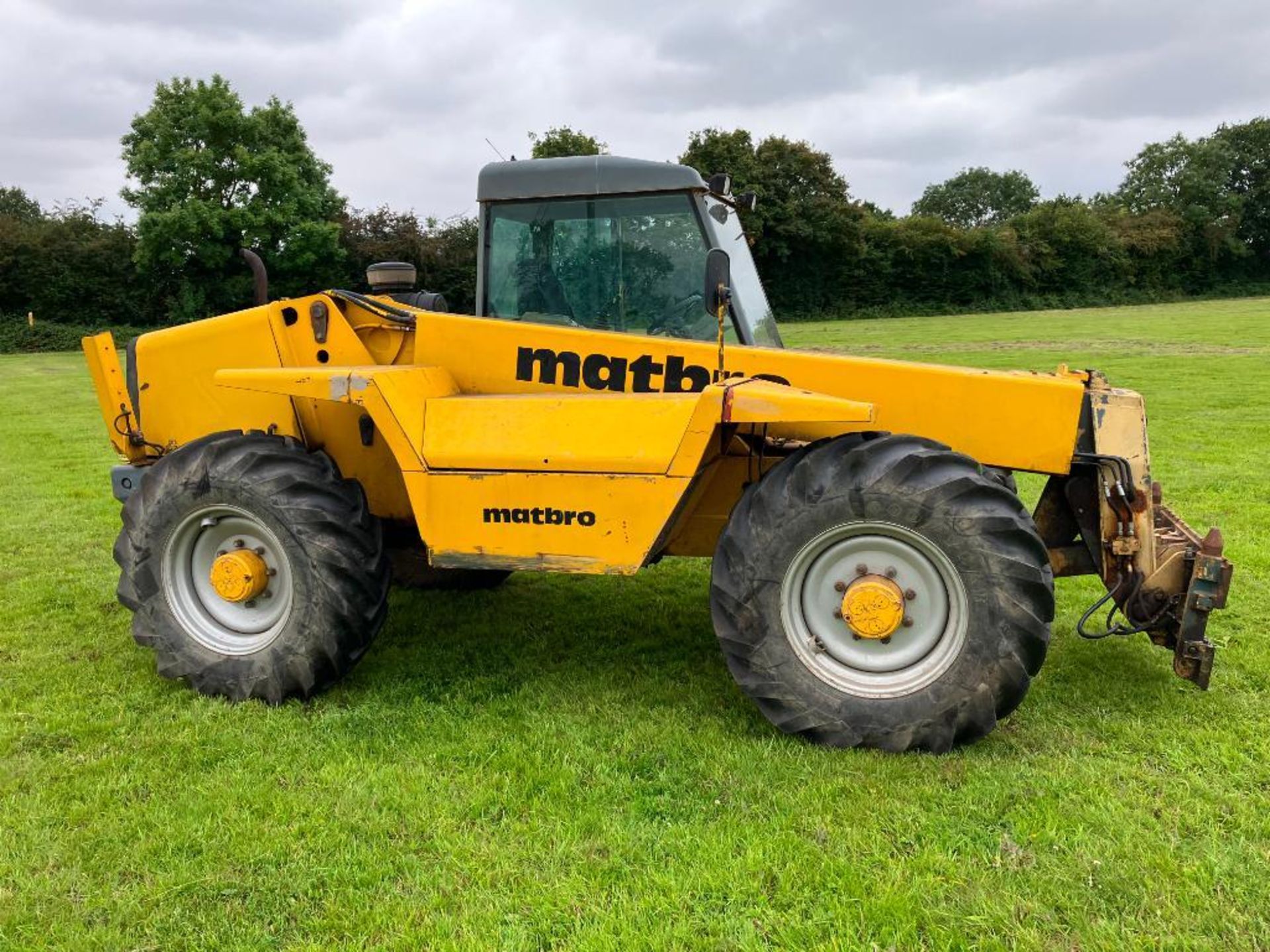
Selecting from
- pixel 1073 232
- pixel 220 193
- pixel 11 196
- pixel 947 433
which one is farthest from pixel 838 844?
pixel 11 196

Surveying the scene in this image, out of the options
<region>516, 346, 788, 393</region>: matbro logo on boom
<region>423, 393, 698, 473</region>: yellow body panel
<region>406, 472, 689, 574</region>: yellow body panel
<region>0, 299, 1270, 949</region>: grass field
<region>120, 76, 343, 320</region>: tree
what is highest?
<region>120, 76, 343, 320</region>: tree

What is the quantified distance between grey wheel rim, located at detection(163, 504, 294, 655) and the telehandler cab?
0.01 meters

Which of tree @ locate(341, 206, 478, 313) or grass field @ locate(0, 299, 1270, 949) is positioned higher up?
tree @ locate(341, 206, 478, 313)

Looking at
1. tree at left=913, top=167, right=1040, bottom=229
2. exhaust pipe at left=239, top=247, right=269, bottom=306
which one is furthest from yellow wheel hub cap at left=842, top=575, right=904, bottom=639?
tree at left=913, top=167, right=1040, bottom=229

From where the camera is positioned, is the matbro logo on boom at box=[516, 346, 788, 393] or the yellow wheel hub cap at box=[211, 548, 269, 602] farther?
the yellow wheel hub cap at box=[211, 548, 269, 602]

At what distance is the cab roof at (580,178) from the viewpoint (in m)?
4.52

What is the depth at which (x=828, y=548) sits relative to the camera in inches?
148

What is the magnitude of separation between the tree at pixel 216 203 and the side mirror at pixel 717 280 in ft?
110

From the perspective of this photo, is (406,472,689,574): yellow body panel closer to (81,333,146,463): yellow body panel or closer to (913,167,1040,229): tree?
(81,333,146,463): yellow body panel

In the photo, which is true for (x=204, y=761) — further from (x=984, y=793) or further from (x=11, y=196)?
(x=11, y=196)

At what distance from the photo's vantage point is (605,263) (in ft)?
15.2

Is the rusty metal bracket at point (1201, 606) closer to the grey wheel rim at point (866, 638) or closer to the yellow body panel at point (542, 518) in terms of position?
the grey wheel rim at point (866, 638)

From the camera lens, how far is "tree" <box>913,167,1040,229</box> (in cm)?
9012

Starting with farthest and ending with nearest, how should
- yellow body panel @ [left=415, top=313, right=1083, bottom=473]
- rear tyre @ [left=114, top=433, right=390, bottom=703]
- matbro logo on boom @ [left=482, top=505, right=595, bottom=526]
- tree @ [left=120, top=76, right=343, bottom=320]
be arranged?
tree @ [left=120, top=76, right=343, bottom=320] < rear tyre @ [left=114, top=433, right=390, bottom=703] < yellow body panel @ [left=415, top=313, right=1083, bottom=473] < matbro logo on boom @ [left=482, top=505, right=595, bottom=526]
